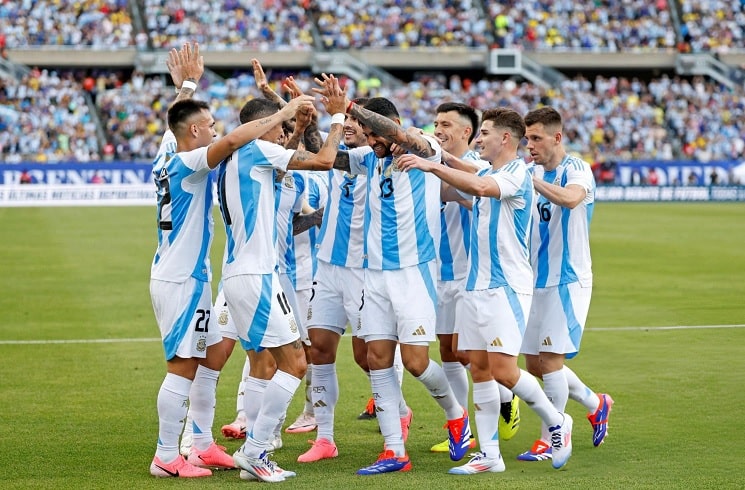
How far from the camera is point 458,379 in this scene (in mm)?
8859

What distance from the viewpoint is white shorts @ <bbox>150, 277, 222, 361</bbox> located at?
7598mm

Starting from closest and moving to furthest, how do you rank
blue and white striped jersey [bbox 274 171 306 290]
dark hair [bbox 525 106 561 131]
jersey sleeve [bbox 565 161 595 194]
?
1. jersey sleeve [bbox 565 161 595 194]
2. dark hair [bbox 525 106 561 131]
3. blue and white striped jersey [bbox 274 171 306 290]

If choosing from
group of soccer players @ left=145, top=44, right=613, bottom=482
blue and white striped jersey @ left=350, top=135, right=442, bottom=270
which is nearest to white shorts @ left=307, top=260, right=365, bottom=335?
group of soccer players @ left=145, top=44, right=613, bottom=482

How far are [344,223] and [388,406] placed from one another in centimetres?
158

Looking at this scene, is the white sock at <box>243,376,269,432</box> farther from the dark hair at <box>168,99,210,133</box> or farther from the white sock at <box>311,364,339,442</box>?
the dark hair at <box>168,99,210,133</box>

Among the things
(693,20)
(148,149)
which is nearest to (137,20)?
(148,149)

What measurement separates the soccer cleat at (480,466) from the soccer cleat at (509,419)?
0.95 meters

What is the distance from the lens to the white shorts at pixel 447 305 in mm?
8812

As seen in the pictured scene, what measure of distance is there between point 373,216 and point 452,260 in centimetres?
101

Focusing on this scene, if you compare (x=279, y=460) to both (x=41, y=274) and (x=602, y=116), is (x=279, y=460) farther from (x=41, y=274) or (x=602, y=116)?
(x=602, y=116)

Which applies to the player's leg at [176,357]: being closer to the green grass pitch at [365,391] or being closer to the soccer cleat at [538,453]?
the green grass pitch at [365,391]

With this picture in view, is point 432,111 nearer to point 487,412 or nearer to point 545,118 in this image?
point 545,118

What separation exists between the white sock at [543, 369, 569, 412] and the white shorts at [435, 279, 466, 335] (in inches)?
34.9

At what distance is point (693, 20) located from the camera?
5275cm
